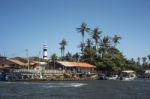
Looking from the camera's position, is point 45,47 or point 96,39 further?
point 96,39

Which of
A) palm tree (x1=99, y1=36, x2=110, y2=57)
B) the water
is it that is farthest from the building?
the water

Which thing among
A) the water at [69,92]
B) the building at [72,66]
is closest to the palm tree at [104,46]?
the building at [72,66]

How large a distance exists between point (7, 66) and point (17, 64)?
362cm

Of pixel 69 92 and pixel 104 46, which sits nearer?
pixel 69 92

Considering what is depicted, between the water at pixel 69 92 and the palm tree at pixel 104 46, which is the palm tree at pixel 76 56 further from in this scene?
the water at pixel 69 92

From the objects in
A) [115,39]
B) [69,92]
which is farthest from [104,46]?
[69,92]

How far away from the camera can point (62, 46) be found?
15912cm

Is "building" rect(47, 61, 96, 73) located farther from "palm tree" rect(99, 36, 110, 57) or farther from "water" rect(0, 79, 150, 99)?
"water" rect(0, 79, 150, 99)

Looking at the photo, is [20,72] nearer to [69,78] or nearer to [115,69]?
[69,78]

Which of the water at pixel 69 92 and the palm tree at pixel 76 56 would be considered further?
the palm tree at pixel 76 56

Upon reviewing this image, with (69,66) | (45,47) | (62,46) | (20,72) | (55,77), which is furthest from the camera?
(62,46)

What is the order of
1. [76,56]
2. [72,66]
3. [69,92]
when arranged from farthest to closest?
[76,56] < [72,66] < [69,92]

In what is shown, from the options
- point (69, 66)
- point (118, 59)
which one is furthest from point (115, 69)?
point (69, 66)

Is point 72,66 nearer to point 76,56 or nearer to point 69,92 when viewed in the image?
point 76,56
